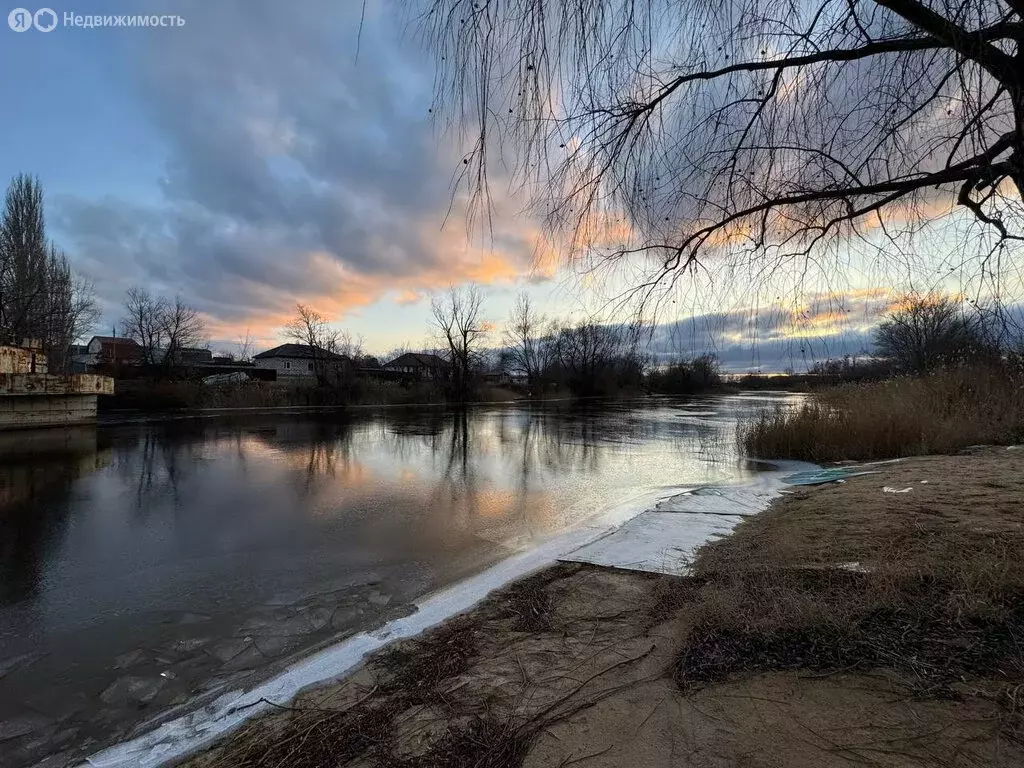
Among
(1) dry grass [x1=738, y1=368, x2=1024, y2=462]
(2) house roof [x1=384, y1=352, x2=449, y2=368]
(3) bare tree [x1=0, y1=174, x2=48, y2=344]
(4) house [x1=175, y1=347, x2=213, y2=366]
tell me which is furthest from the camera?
(2) house roof [x1=384, y1=352, x2=449, y2=368]

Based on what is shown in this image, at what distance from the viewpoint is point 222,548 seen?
6609 mm

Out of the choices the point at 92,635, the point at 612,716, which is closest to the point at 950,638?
the point at 612,716

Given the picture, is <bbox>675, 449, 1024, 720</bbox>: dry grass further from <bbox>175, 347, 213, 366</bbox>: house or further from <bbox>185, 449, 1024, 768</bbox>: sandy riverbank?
<bbox>175, 347, 213, 366</bbox>: house

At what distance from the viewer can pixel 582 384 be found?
2751 inches

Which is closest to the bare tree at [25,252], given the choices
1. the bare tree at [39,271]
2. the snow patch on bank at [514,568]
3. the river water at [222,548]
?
the bare tree at [39,271]

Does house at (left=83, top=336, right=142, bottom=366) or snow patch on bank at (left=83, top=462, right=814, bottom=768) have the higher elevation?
house at (left=83, top=336, right=142, bottom=366)

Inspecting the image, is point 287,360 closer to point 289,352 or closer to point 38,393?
point 289,352

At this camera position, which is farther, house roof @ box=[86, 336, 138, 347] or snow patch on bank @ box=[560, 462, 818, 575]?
house roof @ box=[86, 336, 138, 347]

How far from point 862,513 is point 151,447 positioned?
19.4 metres

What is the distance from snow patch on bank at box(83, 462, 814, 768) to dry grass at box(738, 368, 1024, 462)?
385cm

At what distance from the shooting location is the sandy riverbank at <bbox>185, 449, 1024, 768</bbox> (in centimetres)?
212

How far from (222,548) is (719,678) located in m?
6.31

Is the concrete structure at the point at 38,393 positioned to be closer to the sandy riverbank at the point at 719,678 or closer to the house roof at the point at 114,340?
the sandy riverbank at the point at 719,678

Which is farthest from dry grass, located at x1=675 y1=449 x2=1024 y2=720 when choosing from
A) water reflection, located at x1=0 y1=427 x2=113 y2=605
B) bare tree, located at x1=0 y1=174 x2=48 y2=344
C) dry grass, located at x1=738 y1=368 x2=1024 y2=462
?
bare tree, located at x1=0 y1=174 x2=48 y2=344
